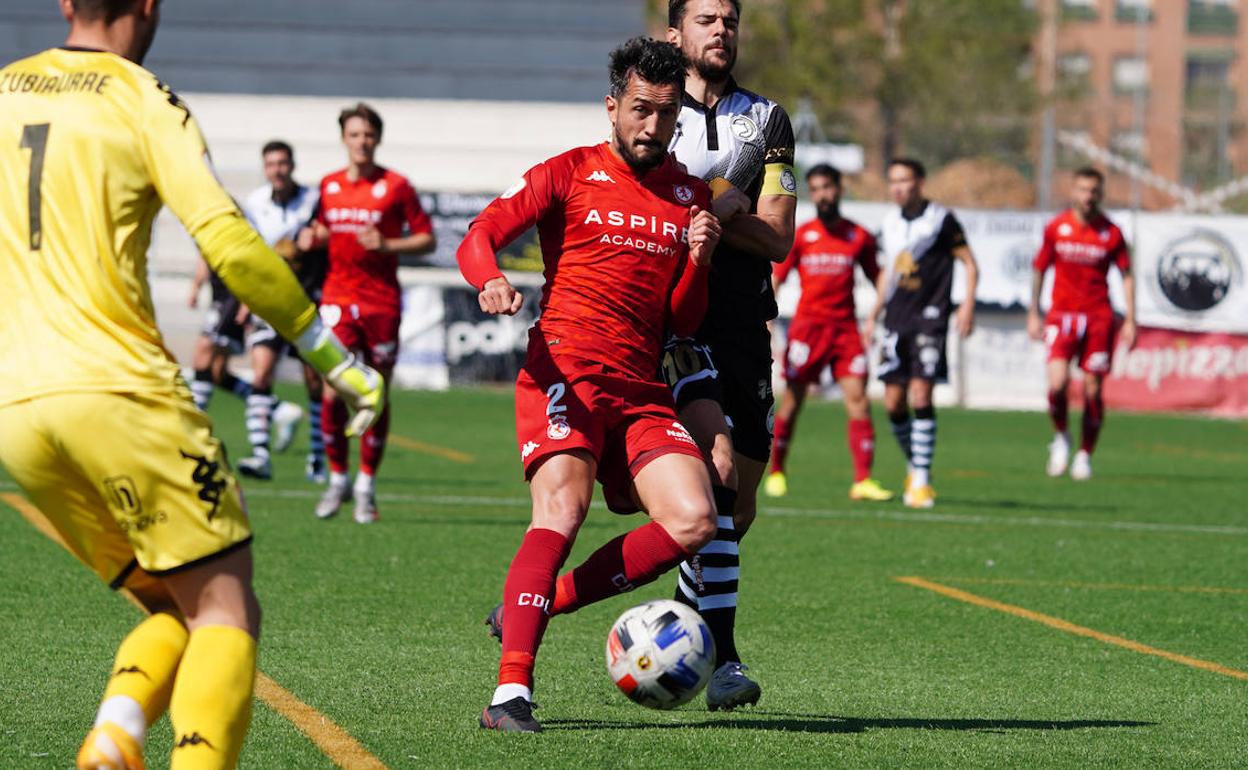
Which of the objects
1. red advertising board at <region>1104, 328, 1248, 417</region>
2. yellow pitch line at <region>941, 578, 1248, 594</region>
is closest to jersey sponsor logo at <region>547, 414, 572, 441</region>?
yellow pitch line at <region>941, 578, 1248, 594</region>

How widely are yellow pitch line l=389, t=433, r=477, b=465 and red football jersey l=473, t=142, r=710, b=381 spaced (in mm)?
10261

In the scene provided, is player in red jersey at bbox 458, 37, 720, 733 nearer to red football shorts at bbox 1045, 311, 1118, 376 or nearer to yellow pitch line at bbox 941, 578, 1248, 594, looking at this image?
yellow pitch line at bbox 941, 578, 1248, 594

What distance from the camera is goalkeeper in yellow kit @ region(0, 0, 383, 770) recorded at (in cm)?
388

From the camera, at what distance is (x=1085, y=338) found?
1661cm

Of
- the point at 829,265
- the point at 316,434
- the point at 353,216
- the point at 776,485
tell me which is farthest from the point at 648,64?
the point at 829,265

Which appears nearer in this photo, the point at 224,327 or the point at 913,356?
the point at 913,356

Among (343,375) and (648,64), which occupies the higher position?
(648,64)

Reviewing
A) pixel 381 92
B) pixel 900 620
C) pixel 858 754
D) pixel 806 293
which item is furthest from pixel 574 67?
pixel 858 754

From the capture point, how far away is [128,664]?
4.07 m

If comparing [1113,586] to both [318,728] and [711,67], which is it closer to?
[711,67]

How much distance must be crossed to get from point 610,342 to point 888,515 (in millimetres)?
7337

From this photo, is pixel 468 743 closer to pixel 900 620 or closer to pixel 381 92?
pixel 900 620

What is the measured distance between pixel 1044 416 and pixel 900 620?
17.0 metres

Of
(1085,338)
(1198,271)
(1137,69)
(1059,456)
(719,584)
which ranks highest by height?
(1137,69)
